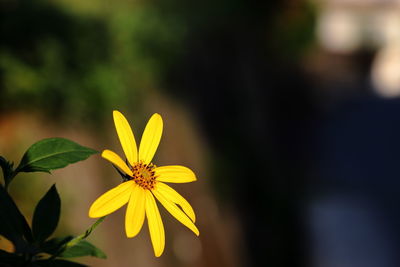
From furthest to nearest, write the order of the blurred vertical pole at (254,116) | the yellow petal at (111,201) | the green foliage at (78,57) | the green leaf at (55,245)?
the blurred vertical pole at (254,116), the green foliage at (78,57), the green leaf at (55,245), the yellow petal at (111,201)

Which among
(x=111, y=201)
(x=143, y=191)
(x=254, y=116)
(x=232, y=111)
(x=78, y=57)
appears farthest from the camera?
(x=254, y=116)

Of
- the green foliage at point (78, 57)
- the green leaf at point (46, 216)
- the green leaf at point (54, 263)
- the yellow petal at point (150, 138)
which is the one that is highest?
the green foliage at point (78, 57)

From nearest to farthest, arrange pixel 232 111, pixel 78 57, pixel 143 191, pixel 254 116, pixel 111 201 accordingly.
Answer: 1. pixel 111 201
2. pixel 143 191
3. pixel 78 57
4. pixel 232 111
5. pixel 254 116

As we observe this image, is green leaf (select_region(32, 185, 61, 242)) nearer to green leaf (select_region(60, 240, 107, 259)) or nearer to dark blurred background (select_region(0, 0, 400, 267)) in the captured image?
green leaf (select_region(60, 240, 107, 259))

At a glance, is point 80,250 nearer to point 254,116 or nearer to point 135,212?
point 135,212

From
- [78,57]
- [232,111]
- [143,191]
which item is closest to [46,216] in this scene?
[143,191]

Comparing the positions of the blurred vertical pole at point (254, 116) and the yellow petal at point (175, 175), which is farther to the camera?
the blurred vertical pole at point (254, 116)

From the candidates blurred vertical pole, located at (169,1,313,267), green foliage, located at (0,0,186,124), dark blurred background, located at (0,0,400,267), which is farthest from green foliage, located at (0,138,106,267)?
blurred vertical pole, located at (169,1,313,267)

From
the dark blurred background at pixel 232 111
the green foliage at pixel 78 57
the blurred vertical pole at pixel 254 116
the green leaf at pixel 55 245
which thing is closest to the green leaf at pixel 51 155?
the green leaf at pixel 55 245

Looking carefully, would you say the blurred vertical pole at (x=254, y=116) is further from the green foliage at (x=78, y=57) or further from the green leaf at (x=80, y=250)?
the green leaf at (x=80, y=250)
